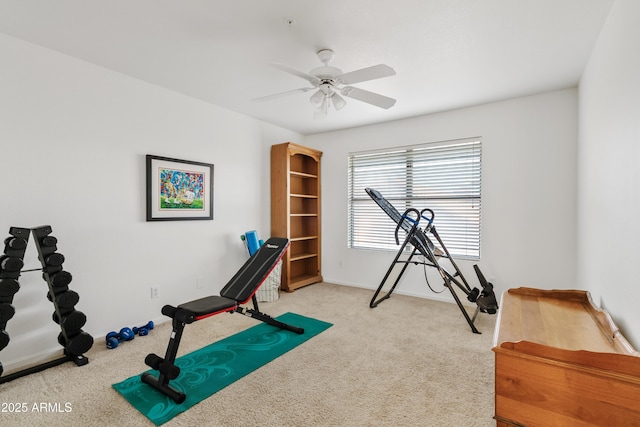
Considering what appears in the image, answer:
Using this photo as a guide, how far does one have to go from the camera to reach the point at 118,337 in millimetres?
2699

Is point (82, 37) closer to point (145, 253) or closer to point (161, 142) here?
point (161, 142)

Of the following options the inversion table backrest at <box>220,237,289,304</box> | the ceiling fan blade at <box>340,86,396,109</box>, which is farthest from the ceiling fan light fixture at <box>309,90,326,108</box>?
the inversion table backrest at <box>220,237,289,304</box>

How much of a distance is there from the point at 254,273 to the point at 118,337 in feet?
4.39

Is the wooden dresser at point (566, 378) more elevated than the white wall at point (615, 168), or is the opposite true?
the white wall at point (615, 168)

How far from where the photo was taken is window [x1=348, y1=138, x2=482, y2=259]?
12.7 feet

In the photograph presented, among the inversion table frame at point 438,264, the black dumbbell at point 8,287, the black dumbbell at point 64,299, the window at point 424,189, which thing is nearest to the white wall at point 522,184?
the window at point 424,189

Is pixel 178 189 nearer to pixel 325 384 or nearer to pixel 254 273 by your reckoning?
pixel 254 273

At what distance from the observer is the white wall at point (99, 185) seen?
90.9 inches

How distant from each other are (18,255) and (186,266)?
5.09 feet

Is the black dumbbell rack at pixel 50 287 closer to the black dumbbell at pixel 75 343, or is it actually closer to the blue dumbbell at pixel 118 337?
the black dumbbell at pixel 75 343

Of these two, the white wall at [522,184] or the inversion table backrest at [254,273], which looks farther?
the white wall at [522,184]

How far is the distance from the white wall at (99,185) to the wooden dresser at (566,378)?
10.3 ft

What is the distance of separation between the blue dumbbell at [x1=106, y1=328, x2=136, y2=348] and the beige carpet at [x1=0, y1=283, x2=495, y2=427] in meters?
0.10

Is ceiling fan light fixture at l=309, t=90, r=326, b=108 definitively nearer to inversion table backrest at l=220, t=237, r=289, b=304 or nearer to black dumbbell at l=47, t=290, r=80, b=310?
inversion table backrest at l=220, t=237, r=289, b=304
